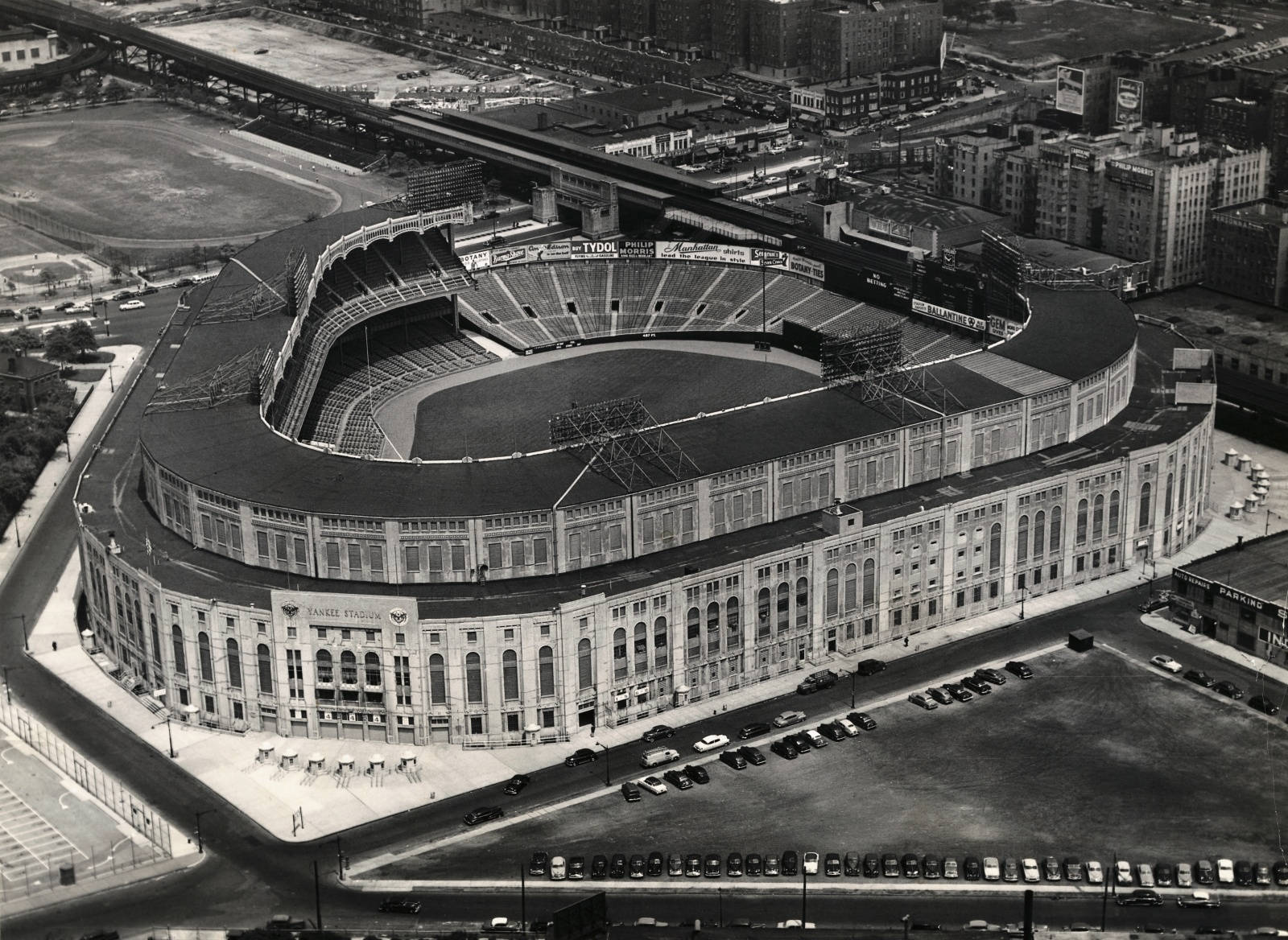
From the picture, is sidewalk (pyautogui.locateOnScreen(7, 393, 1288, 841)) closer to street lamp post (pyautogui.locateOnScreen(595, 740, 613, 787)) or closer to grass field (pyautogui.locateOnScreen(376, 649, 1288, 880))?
street lamp post (pyautogui.locateOnScreen(595, 740, 613, 787))

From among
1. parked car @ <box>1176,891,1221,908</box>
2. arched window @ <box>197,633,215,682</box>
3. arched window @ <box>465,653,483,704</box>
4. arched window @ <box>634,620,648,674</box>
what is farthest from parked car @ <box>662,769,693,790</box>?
arched window @ <box>197,633,215,682</box>

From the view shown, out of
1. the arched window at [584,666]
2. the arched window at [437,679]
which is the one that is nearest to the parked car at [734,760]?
the arched window at [584,666]

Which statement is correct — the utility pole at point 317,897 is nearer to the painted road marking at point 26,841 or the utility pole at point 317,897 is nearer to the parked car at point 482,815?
the parked car at point 482,815

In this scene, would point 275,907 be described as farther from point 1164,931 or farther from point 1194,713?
point 1194,713

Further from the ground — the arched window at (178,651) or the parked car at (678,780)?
the arched window at (178,651)

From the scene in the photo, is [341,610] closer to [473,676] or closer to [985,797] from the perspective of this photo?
[473,676]

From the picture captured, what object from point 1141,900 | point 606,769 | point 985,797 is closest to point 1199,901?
point 1141,900
